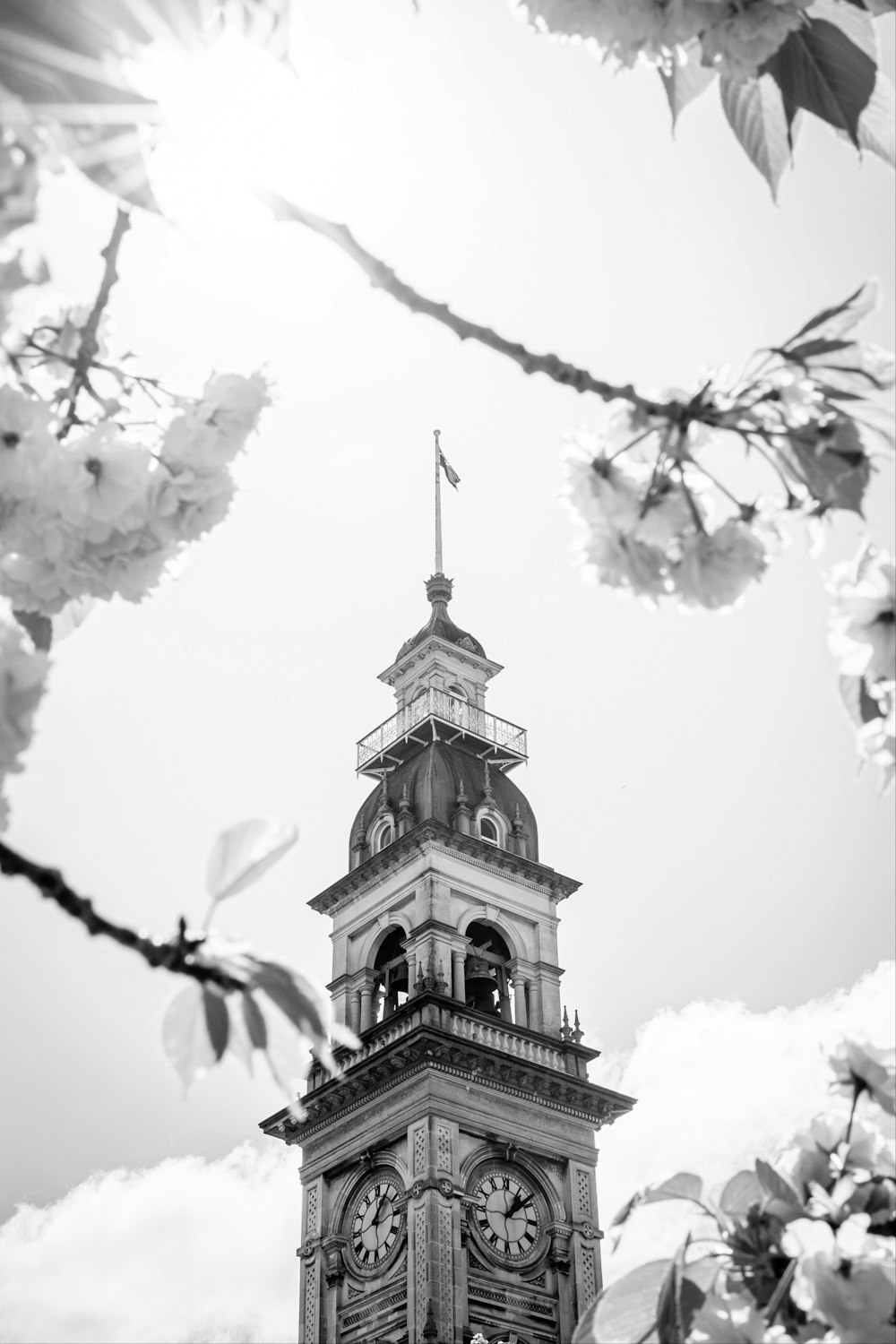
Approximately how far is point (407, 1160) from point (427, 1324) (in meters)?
3.29

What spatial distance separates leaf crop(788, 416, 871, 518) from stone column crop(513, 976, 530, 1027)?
30.0m

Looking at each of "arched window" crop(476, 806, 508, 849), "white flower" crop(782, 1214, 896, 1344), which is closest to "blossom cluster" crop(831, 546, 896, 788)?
"white flower" crop(782, 1214, 896, 1344)

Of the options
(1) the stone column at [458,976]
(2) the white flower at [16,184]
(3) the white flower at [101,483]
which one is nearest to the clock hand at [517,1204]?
(1) the stone column at [458,976]

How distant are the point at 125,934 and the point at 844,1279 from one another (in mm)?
1376

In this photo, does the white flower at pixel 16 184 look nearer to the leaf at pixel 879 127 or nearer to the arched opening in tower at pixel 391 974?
the leaf at pixel 879 127

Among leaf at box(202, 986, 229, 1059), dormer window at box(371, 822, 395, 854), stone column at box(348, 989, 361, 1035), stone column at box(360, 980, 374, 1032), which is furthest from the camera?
dormer window at box(371, 822, 395, 854)

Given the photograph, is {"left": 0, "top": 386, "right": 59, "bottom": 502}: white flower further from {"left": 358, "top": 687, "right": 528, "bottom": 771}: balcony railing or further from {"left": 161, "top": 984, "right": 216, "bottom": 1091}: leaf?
{"left": 358, "top": 687, "right": 528, "bottom": 771}: balcony railing

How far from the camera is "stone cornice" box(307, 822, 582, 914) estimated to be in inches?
1248

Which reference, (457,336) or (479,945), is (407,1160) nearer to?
(479,945)

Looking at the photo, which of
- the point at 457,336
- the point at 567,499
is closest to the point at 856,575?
the point at 567,499

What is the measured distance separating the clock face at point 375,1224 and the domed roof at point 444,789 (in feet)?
27.5

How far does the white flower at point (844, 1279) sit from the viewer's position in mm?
2123

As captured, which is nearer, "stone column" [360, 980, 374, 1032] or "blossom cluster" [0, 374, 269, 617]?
"blossom cluster" [0, 374, 269, 617]

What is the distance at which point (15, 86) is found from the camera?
1456 mm
